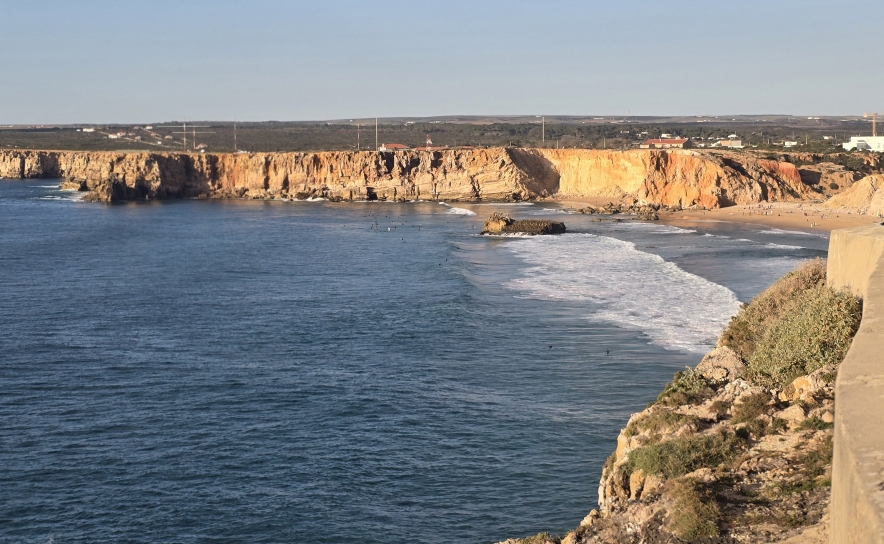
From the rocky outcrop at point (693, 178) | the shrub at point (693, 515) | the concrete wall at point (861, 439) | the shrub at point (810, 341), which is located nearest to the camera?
the concrete wall at point (861, 439)

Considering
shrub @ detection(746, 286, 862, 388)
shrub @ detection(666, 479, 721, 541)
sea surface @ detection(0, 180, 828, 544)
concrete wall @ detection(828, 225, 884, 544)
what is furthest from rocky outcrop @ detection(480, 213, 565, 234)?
shrub @ detection(666, 479, 721, 541)

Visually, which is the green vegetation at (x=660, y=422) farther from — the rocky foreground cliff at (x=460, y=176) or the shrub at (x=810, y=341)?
the rocky foreground cliff at (x=460, y=176)

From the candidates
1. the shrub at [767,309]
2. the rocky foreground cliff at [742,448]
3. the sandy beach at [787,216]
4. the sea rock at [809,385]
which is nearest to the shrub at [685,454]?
the rocky foreground cliff at [742,448]

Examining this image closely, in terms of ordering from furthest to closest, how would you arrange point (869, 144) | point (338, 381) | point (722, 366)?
point (869, 144), point (338, 381), point (722, 366)

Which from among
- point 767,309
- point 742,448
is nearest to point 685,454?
point 742,448

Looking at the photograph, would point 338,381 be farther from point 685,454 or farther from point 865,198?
point 865,198
